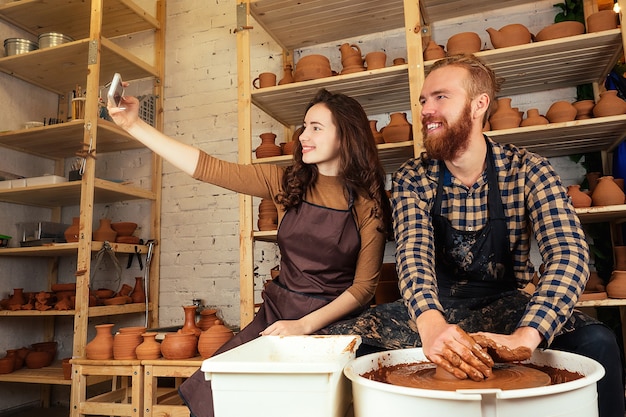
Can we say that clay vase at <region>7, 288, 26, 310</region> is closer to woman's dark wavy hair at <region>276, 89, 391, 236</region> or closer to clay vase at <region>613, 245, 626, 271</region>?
woman's dark wavy hair at <region>276, 89, 391, 236</region>

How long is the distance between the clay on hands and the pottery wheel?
0.05m

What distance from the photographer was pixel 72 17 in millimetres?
4469

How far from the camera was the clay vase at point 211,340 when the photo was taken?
3.12m

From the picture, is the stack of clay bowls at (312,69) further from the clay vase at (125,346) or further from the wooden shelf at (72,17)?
the clay vase at (125,346)

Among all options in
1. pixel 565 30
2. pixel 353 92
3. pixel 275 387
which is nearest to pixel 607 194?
pixel 565 30

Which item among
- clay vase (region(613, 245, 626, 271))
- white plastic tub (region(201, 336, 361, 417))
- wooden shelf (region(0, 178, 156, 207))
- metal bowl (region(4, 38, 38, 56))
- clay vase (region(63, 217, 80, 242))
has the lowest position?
white plastic tub (region(201, 336, 361, 417))

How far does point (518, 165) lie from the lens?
197 centimetres

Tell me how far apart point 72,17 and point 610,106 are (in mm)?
4363

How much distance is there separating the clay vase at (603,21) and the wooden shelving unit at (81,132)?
3429 millimetres

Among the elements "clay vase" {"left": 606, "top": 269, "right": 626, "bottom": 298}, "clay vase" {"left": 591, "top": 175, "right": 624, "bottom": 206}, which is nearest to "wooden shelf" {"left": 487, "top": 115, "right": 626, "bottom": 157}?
"clay vase" {"left": 591, "top": 175, "right": 624, "bottom": 206}

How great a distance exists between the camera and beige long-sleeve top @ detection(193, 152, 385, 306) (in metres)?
2.30

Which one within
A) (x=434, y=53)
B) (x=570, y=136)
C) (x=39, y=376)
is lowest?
(x=39, y=376)

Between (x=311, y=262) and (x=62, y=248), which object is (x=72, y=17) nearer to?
(x=62, y=248)

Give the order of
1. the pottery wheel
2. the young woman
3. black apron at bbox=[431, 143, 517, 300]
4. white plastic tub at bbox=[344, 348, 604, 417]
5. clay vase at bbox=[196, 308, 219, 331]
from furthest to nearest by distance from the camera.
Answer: clay vase at bbox=[196, 308, 219, 331]
the young woman
black apron at bbox=[431, 143, 517, 300]
the pottery wheel
white plastic tub at bbox=[344, 348, 604, 417]
